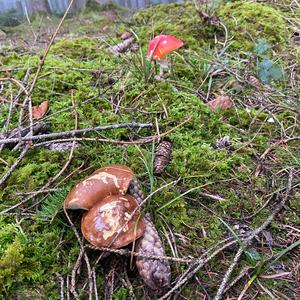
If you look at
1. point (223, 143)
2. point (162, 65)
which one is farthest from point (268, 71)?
point (223, 143)

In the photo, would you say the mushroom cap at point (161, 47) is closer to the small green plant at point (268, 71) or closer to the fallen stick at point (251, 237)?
the small green plant at point (268, 71)

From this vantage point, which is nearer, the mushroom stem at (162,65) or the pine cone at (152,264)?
the pine cone at (152,264)

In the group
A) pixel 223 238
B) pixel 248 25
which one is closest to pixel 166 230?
pixel 223 238

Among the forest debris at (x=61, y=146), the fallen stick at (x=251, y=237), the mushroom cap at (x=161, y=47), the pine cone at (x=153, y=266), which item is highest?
the mushroom cap at (x=161, y=47)

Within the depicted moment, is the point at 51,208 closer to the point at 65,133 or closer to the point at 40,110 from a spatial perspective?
the point at 65,133

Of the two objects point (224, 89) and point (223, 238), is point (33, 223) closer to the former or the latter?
point (223, 238)

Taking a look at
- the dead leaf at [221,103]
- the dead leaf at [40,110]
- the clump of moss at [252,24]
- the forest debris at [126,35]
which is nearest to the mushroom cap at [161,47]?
the dead leaf at [221,103]

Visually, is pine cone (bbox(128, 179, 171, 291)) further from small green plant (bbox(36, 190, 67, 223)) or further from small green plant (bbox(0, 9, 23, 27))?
small green plant (bbox(0, 9, 23, 27))
